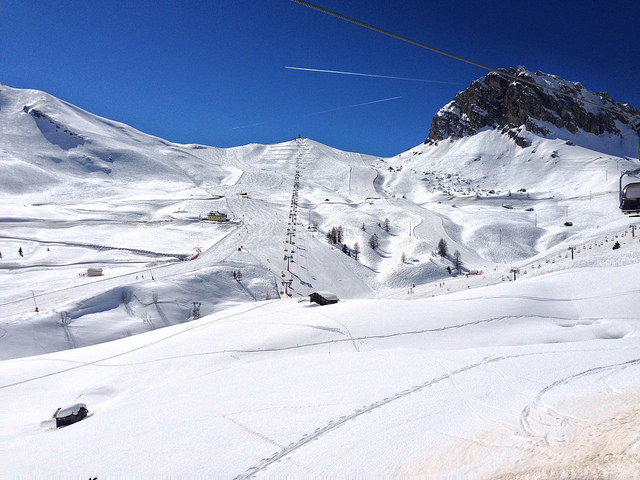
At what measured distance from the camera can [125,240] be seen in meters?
46.2

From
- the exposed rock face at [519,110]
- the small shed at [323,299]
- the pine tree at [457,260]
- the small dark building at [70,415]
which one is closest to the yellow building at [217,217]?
the pine tree at [457,260]

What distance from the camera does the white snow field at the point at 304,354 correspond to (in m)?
5.11

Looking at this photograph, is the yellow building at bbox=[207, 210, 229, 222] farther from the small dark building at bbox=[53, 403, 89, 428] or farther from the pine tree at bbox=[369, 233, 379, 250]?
the small dark building at bbox=[53, 403, 89, 428]

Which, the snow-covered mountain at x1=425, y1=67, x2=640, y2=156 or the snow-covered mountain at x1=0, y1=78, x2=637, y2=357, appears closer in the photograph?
the snow-covered mountain at x1=0, y1=78, x2=637, y2=357

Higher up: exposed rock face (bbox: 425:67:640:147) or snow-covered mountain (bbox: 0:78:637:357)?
exposed rock face (bbox: 425:67:640:147)

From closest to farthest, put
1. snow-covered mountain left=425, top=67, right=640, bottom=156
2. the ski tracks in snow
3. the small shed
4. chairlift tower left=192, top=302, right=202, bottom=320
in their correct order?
the ski tracks in snow → the small shed → chairlift tower left=192, top=302, right=202, bottom=320 → snow-covered mountain left=425, top=67, right=640, bottom=156

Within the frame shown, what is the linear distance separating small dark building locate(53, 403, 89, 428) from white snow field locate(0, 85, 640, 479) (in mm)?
474

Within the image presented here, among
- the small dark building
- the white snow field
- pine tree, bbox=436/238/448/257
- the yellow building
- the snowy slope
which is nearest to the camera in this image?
the snowy slope

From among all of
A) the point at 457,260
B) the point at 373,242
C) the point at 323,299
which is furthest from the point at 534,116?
the point at 323,299

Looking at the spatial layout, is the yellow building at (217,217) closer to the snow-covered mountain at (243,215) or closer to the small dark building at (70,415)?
the snow-covered mountain at (243,215)

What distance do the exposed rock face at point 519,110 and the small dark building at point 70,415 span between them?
5324 inches

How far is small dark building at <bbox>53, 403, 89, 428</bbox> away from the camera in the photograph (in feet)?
29.9

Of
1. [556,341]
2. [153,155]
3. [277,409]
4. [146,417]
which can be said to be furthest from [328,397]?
[153,155]

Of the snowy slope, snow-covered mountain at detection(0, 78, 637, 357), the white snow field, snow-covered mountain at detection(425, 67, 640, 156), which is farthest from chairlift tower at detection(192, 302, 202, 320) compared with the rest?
snow-covered mountain at detection(425, 67, 640, 156)
